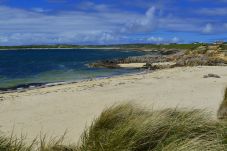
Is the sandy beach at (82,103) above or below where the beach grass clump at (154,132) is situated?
below

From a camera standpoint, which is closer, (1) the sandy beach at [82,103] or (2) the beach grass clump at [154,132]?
(2) the beach grass clump at [154,132]

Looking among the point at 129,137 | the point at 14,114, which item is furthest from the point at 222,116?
the point at 14,114

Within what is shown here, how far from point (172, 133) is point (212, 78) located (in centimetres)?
2265

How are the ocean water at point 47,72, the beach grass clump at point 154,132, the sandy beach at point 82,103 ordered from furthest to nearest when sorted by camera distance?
1. the ocean water at point 47,72
2. the sandy beach at point 82,103
3. the beach grass clump at point 154,132

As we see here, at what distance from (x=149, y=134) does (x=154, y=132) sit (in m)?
0.14

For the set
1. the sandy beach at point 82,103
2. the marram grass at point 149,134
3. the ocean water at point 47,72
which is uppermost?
the marram grass at point 149,134

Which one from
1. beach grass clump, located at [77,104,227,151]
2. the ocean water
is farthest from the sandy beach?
→ the ocean water

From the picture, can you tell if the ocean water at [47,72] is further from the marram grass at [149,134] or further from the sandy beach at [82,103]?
the marram grass at [149,134]

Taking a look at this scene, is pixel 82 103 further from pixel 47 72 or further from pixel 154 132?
pixel 47 72

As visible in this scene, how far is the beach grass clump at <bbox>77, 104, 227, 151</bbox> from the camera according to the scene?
5.49 meters

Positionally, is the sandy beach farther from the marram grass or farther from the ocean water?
the ocean water

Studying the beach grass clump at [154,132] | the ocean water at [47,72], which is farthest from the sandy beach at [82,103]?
the ocean water at [47,72]

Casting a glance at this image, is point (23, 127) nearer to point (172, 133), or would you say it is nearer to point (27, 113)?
point (27, 113)

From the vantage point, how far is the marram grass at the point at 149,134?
5504mm
